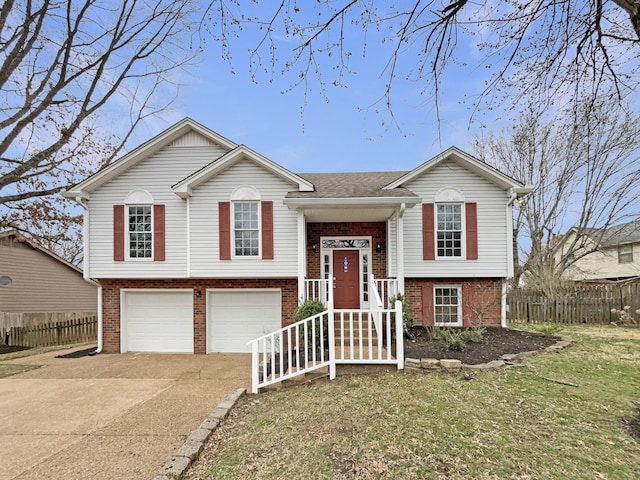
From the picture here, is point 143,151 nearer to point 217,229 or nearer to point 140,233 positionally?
point 140,233

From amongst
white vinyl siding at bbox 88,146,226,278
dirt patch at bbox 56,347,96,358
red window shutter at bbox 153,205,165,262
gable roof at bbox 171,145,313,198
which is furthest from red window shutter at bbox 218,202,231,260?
dirt patch at bbox 56,347,96,358

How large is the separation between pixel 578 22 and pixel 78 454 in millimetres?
7871

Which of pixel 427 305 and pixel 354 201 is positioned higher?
pixel 354 201

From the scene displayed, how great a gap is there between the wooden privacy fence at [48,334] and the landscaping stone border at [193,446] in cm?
1193

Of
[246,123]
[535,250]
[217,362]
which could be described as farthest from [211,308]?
[535,250]

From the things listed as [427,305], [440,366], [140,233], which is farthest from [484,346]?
[140,233]

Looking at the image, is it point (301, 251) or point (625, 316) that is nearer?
point (301, 251)

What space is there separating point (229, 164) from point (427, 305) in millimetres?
7078

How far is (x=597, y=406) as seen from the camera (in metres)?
4.57

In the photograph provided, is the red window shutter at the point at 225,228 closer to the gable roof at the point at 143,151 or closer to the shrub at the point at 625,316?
the gable roof at the point at 143,151

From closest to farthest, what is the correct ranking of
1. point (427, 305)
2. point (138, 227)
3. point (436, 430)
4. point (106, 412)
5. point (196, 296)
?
point (436, 430) < point (106, 412) < point (427, 305) < point (138, 227) < point (196, 296)

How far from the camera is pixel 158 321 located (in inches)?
423

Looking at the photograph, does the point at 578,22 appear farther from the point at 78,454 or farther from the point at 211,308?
the point at 211,308

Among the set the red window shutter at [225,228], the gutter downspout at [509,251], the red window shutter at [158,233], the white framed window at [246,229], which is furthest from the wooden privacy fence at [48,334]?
the gutter downspout at [509,251]
